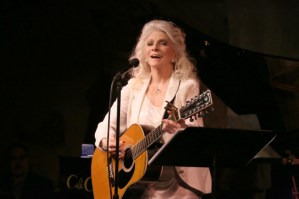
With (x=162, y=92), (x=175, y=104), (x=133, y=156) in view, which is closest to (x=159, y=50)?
(x=162, y=92)

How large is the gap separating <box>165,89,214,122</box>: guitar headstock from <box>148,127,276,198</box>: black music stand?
162mm

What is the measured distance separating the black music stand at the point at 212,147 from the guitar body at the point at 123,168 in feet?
1.45

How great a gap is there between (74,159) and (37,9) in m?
2.16

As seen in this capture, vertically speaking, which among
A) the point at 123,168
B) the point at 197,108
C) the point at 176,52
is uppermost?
the point at 176,52

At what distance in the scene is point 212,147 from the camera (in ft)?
7.69

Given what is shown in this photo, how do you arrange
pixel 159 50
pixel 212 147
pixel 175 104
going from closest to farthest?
pixel 212 147
pixel 175 104
pixel 159 50

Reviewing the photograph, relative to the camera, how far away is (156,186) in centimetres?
283

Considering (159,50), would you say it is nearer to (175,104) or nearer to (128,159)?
(175,104)

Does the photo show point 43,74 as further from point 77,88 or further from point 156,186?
point 156,186

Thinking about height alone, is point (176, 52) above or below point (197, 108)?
above

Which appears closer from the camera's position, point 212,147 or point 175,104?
point 212,147

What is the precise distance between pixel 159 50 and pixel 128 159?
778 millimetres

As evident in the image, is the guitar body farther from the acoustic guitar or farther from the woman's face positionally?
the woman's face

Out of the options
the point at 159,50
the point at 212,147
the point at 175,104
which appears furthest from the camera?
the point at 159,50
